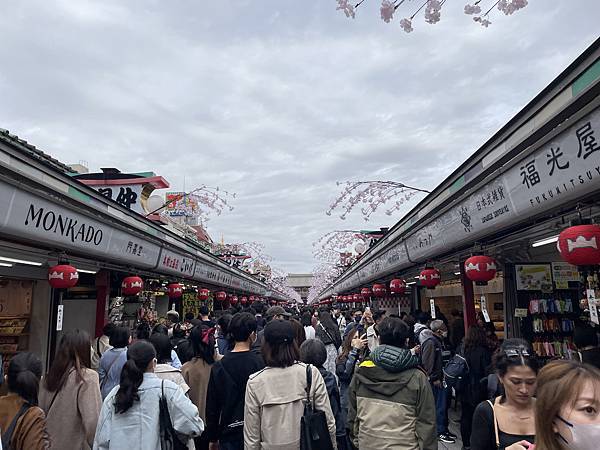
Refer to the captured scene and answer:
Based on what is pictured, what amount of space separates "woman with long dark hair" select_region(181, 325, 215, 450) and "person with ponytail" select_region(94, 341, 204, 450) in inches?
59.0

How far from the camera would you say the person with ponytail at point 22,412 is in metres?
3.16

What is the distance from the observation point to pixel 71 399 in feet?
12.7

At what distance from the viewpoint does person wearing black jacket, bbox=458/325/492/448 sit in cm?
645

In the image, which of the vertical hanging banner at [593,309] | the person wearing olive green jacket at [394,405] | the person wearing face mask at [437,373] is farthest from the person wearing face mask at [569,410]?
the person wearing face mask at [437,373]

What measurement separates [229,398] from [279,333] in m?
0.86

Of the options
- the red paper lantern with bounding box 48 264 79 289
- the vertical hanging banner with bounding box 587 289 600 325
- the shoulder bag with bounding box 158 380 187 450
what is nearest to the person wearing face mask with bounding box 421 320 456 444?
the vertical hanging banner with bounding box 587 289 600 325

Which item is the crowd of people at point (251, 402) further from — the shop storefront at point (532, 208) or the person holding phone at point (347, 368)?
the shop storefront at point (532, 208)

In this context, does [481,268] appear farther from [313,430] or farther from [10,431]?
[10,431]

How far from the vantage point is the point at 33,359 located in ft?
11.8

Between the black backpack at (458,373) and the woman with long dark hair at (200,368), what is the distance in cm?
383

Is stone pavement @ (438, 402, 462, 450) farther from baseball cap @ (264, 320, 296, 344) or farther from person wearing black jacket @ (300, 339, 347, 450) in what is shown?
baseball cap @ (264, 320, 296, 344)

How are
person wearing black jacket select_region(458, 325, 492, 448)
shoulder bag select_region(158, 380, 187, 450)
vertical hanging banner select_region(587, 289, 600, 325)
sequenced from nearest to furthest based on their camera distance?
1. shoulder bag select_region(158, 380, 187, 450)
2. vertical hanging banner select_region(587, 289, 600, 325)
3. person wearing black jacket select_region(458, 325, 492, 448)

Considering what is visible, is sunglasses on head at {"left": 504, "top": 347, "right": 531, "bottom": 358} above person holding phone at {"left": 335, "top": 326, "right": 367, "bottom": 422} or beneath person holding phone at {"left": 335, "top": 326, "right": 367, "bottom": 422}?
above

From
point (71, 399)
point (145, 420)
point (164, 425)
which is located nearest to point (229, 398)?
point (164, 425)
